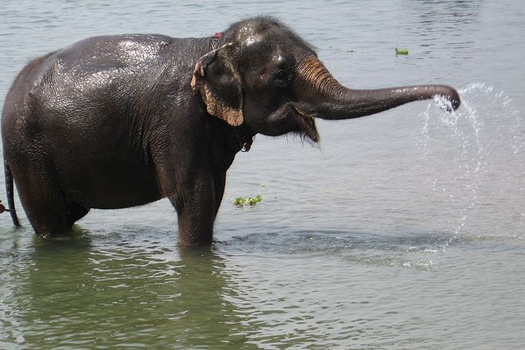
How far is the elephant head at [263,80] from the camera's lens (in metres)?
8.29

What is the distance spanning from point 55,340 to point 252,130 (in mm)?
2225

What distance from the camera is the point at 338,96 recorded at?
8055mm

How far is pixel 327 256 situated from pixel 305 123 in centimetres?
111

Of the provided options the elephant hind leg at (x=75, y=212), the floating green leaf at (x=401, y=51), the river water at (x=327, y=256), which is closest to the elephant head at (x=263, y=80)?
the river water at (x=327, y=256)

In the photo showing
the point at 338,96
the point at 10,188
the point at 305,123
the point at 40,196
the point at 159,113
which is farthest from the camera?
the point at 10,188

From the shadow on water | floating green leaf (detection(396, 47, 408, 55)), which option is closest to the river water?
the shadow on water

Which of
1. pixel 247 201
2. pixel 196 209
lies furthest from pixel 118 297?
pixel 247 201

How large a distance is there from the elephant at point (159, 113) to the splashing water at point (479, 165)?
1340 mm

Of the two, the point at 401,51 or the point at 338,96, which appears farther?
the point at 401,51

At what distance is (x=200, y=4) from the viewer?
78.5 feet

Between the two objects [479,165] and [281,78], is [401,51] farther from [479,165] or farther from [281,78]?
[281,78]

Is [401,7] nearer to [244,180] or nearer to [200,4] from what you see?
[200,4]

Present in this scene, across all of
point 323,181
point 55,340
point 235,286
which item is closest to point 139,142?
point 235,286

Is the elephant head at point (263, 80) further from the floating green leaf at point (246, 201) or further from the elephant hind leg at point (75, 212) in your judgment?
the floating green leaf at point (246, 201)
